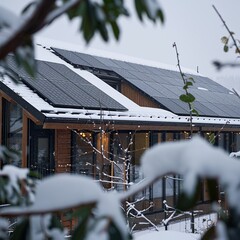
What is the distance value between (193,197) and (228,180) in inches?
3.4

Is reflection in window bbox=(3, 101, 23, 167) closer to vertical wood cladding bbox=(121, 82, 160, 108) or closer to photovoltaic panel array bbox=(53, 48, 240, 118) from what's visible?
photovoltaic panel array bbox=(53, 48, 240, 118)

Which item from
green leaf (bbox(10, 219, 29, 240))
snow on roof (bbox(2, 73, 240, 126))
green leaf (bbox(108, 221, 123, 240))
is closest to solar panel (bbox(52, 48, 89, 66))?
snow on roof (bbox(2, 73, 240, 126))

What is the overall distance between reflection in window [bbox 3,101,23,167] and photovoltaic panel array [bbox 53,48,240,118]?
2.98 metres

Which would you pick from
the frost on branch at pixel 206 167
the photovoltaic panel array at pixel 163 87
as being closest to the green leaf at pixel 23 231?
the frost on branch at pixel 206 167

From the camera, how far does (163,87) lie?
11867 mm

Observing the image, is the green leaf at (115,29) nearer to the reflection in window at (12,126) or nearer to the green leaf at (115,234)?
the green leaf at (115,234)

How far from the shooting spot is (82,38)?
136 centimetres

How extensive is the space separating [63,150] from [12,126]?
3.96 ft

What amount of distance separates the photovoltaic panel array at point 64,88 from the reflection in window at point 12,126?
701 millimetres

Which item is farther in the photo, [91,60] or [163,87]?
[163,87]

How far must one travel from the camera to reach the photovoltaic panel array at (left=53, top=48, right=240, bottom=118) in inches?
416

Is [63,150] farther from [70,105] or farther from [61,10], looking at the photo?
[61,10]

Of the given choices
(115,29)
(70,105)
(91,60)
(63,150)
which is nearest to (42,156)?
(63,150)

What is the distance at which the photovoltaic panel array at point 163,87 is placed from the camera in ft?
34.6
